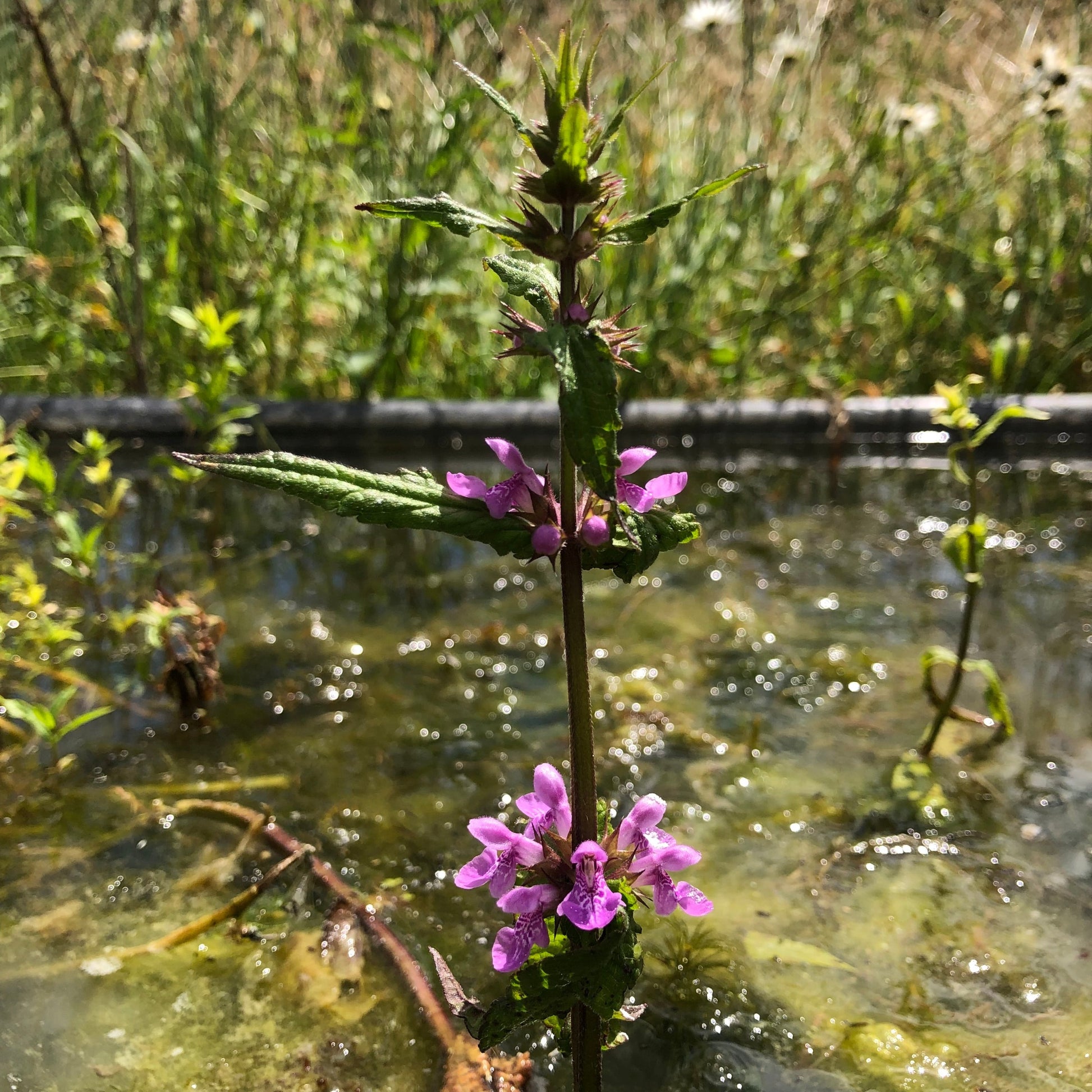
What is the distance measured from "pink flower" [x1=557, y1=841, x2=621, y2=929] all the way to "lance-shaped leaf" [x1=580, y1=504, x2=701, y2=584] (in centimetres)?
26

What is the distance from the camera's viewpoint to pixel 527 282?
0.73m

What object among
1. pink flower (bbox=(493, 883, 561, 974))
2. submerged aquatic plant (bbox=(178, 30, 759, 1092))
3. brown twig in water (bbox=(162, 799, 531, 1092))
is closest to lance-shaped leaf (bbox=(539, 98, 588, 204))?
submerged aquatic plant (bbox=(178, 30, 759, 1092))

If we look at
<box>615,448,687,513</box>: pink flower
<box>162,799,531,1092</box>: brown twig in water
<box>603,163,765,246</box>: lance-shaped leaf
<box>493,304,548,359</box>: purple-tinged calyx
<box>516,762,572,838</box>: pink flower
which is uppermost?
<box>603,163,765,246</box>: lance-shaped leaf

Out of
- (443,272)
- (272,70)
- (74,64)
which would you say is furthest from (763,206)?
(74,64)

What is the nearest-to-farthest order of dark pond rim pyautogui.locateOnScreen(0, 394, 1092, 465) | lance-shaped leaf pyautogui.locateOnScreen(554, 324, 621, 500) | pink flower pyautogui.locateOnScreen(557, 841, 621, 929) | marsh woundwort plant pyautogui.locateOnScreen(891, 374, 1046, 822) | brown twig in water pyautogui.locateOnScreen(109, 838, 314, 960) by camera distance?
1. lance-shaped leaf pyautogui.locateOnScreen(554, 324, 621, 500)
2. pink flower pyautogui.locateOnScreen(557, 841, 621, 929)
3. brown twig in water pyautogui.locateOnScreen(109, 838, 314, 960)
4. marsh woundwort plant pyautogui.locateOnScreen(891, 374, 1046, 822)
5. dark pond rim pyautogui.locateOnScreen(0, 394, 1092, 465)

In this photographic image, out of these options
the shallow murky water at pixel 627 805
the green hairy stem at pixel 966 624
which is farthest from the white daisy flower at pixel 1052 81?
the green hairy stem at pixel 966 624

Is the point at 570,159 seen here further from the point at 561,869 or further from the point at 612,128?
the point at 561,869

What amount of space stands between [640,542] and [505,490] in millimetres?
137

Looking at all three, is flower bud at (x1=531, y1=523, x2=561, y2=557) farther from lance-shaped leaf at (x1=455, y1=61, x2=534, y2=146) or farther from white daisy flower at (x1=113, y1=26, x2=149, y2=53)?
white daisy flower at (x1=113, y1=26, x2=149, y2=53)

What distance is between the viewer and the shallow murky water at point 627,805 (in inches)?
47.9

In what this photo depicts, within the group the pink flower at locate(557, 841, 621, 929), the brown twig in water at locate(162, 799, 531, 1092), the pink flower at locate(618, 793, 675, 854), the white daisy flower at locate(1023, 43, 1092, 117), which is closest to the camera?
the pink flower at locate(557, 841, 621, 929)

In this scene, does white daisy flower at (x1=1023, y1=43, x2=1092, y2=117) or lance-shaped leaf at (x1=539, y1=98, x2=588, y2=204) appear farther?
white daisy flower at (x1=1023, y1=43, x2=1092, y2=117)

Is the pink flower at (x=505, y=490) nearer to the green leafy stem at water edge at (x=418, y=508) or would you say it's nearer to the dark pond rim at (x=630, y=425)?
the green leafy stem at water edge at (x=418, y=508)

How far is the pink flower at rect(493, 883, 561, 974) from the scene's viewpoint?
0.82 meters
